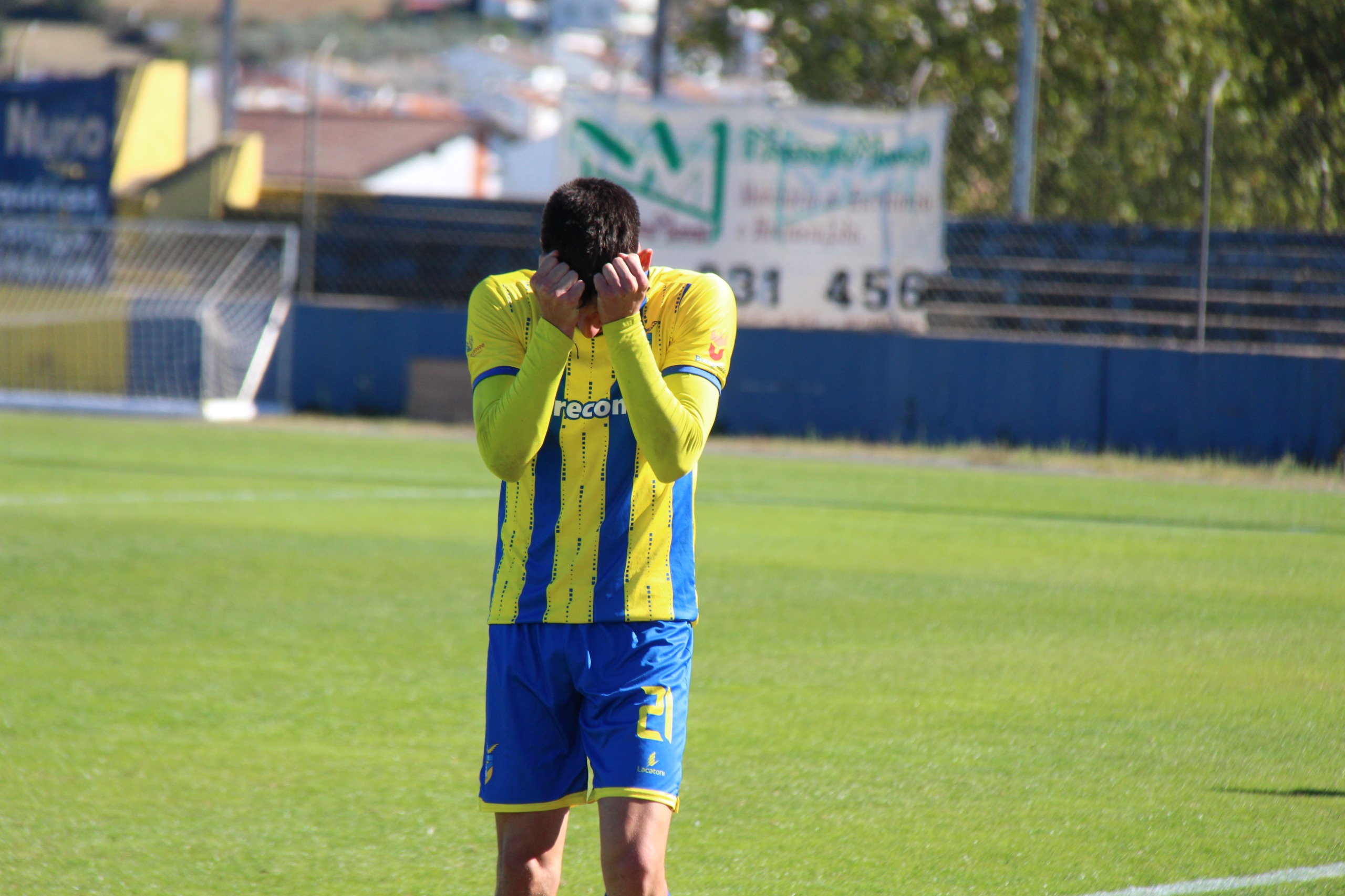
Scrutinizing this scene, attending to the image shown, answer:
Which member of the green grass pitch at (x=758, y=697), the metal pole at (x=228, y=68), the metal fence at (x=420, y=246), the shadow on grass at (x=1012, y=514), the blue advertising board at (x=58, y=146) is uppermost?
the metal pole at (x=228, y=68)

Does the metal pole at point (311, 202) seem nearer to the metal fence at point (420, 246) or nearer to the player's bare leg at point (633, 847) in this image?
the metal fence at point (420, 246)

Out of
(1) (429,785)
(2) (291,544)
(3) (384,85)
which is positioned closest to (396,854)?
(1) (429,785)

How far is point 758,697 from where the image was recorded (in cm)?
676

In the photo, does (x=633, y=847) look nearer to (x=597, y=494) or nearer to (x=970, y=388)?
(x=597, y=494)

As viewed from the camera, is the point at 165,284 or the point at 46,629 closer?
the point at 46,629

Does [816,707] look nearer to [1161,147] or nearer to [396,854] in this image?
[396,854]

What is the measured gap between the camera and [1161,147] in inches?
741

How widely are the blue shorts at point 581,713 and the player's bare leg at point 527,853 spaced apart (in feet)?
0.11

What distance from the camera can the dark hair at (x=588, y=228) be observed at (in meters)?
3.40

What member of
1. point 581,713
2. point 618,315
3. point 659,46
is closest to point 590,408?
point 618,315

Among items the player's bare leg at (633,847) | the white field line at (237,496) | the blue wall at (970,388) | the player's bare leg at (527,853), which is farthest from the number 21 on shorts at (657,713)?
the blue wall at (970,388)

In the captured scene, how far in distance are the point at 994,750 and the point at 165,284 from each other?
57.4 ft

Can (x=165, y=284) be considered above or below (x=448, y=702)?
above

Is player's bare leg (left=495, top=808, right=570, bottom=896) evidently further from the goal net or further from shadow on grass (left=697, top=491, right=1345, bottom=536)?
the goal net
